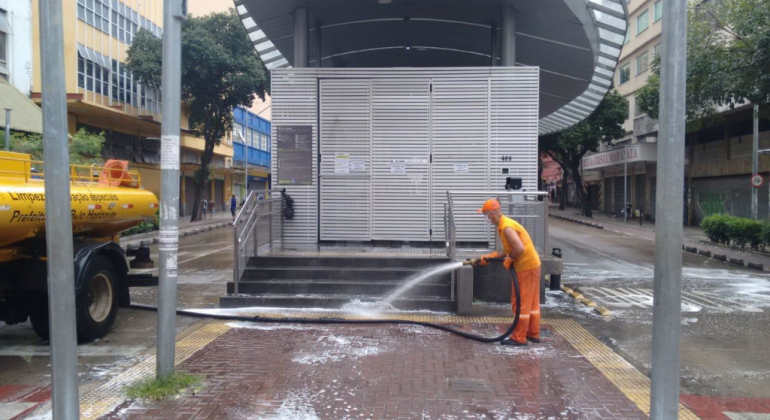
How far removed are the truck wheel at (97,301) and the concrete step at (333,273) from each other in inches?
84.3

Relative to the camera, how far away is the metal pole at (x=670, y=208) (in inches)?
152

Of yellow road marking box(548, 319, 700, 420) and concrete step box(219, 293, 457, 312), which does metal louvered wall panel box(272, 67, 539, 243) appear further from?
yellow road marking box(548, 319, 700, 420)

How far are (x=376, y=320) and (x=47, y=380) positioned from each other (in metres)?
3.97

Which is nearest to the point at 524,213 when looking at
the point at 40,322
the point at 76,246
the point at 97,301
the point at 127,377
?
the point at 127,377

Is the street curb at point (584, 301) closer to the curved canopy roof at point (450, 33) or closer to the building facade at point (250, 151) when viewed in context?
the curved canopy roof at point (450, 33)

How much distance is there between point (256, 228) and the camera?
31.0 ft

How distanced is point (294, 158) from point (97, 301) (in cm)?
423

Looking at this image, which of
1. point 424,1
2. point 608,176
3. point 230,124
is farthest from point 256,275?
point 608,176

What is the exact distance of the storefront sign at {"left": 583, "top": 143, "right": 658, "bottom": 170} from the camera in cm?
3447

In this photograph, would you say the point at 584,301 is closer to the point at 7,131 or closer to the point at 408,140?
the point at 408,140

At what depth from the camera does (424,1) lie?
11508 mm

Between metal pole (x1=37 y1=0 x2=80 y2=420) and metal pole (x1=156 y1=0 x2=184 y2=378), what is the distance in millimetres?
1324

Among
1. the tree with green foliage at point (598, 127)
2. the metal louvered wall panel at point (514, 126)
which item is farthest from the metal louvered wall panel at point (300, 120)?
the tree with green foliage at point (598, 127)

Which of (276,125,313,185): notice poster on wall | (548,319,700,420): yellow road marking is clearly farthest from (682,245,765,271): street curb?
(276,125,313,185): notice poster on wall
